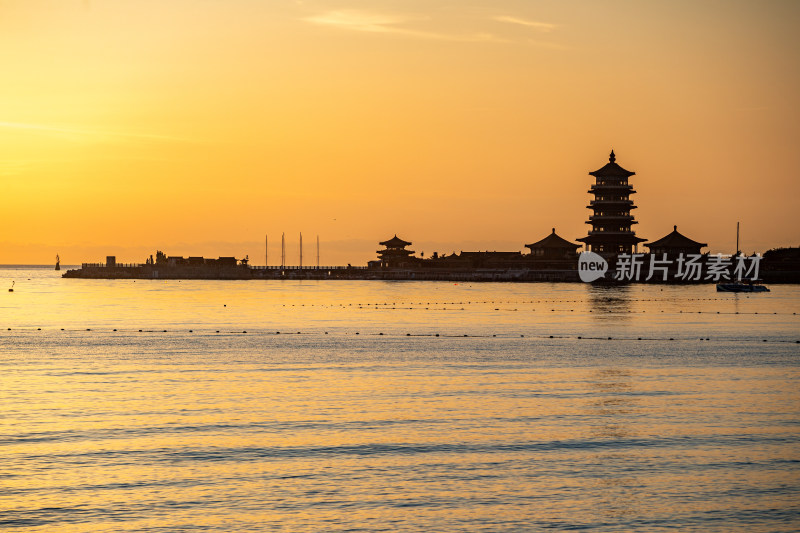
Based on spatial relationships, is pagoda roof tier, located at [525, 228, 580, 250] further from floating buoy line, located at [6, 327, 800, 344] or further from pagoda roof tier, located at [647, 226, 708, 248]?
floating buoy line, located at [6, 327, 800, 344]

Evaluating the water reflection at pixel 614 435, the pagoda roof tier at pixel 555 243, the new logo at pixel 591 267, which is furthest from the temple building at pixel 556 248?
the water reflection at pixel 614 435

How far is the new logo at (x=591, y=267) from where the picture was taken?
155625mm

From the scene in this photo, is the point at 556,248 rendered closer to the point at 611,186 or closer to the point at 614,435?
the point at 611,186

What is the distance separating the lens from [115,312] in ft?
243

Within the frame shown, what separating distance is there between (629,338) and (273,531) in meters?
39.0

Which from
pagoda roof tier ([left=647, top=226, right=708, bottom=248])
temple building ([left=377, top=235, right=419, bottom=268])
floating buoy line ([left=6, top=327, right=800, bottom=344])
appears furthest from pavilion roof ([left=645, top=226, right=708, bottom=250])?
floating buoy line ([left=6, top=327, right=800, bottom=344])

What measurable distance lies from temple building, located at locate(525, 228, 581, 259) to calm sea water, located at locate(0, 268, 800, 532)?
120896 millimetres

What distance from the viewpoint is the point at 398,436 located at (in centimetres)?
2089

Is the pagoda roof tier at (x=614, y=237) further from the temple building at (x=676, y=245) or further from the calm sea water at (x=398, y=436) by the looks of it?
the calm sea water at (x=398, y=436)

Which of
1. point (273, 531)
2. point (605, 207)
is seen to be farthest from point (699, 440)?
point (605, 207)

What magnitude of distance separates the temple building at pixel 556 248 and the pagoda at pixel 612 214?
924 centimetres

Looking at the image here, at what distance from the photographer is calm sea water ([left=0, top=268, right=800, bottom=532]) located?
1521 centimetres

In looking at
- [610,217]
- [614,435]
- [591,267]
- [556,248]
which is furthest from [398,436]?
[556,248]

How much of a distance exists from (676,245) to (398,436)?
13989 centimetres
